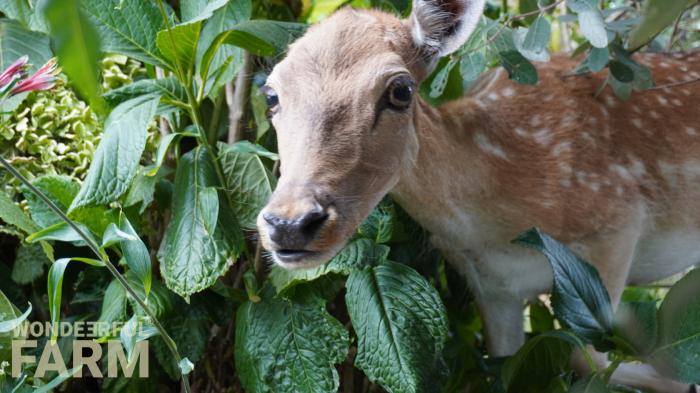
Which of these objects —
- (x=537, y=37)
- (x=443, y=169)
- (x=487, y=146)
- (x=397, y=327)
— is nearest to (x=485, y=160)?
(x=487, y=146)

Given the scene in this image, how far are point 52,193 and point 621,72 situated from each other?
62.7 inches

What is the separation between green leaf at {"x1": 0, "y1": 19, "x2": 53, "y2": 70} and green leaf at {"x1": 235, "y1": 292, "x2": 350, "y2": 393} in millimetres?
919

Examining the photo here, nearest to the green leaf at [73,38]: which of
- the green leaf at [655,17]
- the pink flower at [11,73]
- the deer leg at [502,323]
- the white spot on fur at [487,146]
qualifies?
the pink flower at [11,73]

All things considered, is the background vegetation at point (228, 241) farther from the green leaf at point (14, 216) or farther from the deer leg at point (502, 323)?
the deer leg at point (502, 323)

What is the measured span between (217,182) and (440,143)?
0.62 m

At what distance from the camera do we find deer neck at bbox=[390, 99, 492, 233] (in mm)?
2279

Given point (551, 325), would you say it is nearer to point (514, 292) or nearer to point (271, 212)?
point (514, 292)

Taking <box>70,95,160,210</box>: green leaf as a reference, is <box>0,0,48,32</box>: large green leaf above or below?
above

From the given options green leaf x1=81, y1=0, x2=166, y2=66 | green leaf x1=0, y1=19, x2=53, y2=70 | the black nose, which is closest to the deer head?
the black nose

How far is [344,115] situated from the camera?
76.7 inches

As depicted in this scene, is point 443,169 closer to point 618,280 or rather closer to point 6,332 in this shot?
point 618,280

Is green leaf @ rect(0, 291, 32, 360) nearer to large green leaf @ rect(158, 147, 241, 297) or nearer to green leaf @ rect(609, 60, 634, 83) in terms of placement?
large green leaf @ rect(158, 147, 241, 297)

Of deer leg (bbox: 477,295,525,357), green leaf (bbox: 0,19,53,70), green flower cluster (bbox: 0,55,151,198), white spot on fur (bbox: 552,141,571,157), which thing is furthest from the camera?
deer leg (bbox: 477,295,525,357)

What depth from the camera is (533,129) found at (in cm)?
257
